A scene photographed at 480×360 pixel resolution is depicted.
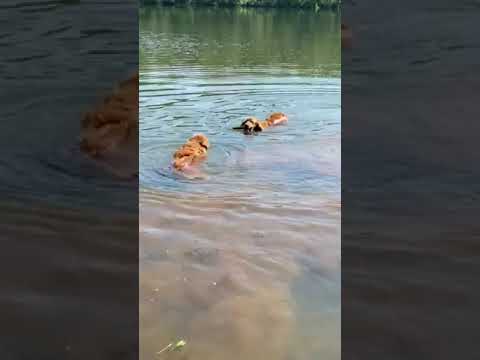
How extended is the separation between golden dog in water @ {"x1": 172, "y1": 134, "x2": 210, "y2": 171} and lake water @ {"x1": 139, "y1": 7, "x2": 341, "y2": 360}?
0.38 feet

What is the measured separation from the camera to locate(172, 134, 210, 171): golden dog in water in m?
5.64

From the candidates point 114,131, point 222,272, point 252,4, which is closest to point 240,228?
point 222,272

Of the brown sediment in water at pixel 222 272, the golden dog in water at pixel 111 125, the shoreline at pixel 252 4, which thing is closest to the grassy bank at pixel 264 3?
the shoreline at pixel 252 4

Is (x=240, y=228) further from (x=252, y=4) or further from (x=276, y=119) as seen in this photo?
(x=252, y=4)

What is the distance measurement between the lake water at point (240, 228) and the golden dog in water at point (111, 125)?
491 millimetres

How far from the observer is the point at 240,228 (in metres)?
4.00

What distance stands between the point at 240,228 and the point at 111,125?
1.86m

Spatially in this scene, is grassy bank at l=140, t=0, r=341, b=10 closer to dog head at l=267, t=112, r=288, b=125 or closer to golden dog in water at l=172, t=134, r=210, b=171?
dog head at l=267, t=112, r=288, b=125

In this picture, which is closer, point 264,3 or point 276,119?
point 276,119

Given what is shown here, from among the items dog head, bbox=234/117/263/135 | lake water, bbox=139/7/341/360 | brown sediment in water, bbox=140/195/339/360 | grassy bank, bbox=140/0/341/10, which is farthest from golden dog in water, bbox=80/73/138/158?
grassy bank, bbox=140/0/341/10

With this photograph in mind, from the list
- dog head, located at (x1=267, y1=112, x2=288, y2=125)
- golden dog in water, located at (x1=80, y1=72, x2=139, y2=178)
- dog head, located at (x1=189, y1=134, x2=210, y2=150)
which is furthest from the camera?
dog head, located at (x1=267, y1=112, x2=288, y2=125)

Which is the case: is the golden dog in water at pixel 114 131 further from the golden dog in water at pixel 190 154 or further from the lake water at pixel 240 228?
the golden dog in water at pixel 190 154
